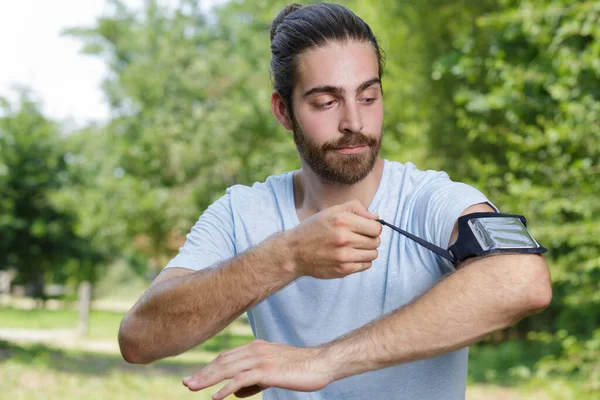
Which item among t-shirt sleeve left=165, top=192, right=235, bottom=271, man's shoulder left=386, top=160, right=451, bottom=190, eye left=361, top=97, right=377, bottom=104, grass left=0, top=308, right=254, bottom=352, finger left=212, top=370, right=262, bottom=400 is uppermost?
eye left=361, top=97, right=377, bottom=104

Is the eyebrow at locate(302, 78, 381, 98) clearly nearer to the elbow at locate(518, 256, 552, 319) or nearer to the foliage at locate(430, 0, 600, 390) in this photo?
the elbow at locate(518, 256, 552, 319)

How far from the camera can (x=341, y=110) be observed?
2.21 m

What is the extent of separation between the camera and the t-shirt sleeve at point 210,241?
7.18 ft

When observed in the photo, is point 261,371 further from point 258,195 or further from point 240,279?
point 258,195

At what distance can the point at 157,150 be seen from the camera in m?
16.7

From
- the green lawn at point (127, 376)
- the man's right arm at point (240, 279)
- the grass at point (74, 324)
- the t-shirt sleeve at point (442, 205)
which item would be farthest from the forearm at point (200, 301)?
the grass at point (74, 324)

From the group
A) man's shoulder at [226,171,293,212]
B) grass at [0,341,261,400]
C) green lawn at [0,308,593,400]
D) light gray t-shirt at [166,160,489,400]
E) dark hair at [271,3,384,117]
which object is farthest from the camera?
grass at [0,341,261,400]

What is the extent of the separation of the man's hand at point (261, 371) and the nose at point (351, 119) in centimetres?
75

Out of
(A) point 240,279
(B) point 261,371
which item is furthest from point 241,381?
(A) point 240,279

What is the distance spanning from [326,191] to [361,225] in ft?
2.31

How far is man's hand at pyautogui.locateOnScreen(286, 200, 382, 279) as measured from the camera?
1.68 m

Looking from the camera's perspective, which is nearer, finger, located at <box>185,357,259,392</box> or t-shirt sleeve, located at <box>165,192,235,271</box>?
finger, located at <box>185,357,259,392</box>

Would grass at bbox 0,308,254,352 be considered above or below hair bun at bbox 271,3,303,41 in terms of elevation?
below

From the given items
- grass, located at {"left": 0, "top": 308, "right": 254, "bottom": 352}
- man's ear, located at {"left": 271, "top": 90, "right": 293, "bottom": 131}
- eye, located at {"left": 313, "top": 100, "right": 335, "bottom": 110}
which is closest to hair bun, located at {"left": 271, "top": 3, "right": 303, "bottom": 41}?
man's ear, located at {"left": 271, "top": 90, "right": 293, "bottom": 131}
